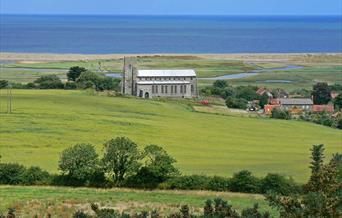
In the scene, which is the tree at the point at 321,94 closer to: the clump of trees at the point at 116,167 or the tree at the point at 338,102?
the tree at the point at 338,102

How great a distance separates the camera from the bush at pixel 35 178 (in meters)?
28.5

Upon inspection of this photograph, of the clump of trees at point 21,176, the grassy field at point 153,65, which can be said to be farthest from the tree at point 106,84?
the clump of trees at point 21,176

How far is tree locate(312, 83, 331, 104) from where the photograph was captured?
222 feet

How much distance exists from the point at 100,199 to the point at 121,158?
3310 mm

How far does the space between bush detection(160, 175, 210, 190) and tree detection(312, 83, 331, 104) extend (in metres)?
42.0

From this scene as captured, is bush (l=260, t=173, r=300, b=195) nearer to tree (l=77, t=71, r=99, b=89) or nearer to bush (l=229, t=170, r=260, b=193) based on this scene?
bush (l=229, t=170, r=260, b=193)

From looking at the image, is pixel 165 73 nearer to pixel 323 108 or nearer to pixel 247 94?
pixel 247 94

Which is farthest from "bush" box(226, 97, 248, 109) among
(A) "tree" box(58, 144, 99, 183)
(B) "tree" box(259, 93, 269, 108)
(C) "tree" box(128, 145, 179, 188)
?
(A) "tree" box(58, 144, 99, 183)

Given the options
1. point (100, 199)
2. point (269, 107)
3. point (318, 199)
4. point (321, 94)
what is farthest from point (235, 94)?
point (318, 199)

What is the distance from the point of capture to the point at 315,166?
1305 centimetres

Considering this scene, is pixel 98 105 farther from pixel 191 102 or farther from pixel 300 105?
pixel 300 105

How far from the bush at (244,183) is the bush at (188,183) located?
1079 mm

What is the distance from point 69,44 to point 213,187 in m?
133

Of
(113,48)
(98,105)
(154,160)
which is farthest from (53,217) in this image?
(113,48)
